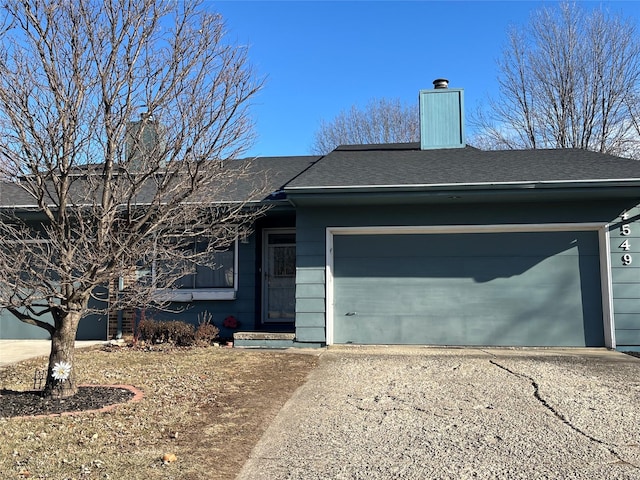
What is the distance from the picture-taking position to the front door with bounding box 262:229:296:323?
1066 cm

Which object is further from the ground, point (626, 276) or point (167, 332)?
point (626, 276)

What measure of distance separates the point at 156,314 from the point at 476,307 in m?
6.50

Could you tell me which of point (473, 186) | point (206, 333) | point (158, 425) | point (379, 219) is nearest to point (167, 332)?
point (206, 333)

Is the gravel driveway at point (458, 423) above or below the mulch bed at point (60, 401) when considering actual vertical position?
below

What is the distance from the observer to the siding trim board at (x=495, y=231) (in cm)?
862

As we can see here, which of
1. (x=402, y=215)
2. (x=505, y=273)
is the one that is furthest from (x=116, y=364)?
(x=505, y=273)

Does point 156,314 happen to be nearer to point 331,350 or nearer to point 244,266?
point 244,266

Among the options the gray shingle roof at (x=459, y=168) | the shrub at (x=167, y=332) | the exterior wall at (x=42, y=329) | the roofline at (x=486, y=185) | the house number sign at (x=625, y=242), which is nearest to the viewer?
the roofline at (x=486, y=185)

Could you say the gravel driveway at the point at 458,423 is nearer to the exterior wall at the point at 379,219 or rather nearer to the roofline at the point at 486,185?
the exterior wall at the point at 379,219

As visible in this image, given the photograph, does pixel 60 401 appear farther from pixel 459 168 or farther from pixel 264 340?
pixel 459 168

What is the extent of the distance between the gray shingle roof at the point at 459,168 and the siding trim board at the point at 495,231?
0.91 metres

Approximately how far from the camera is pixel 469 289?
9.08 metres

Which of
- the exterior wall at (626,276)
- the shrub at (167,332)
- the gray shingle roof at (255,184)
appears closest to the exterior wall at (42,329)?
the shrub at (167,332)

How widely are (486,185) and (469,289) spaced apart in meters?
1.99
